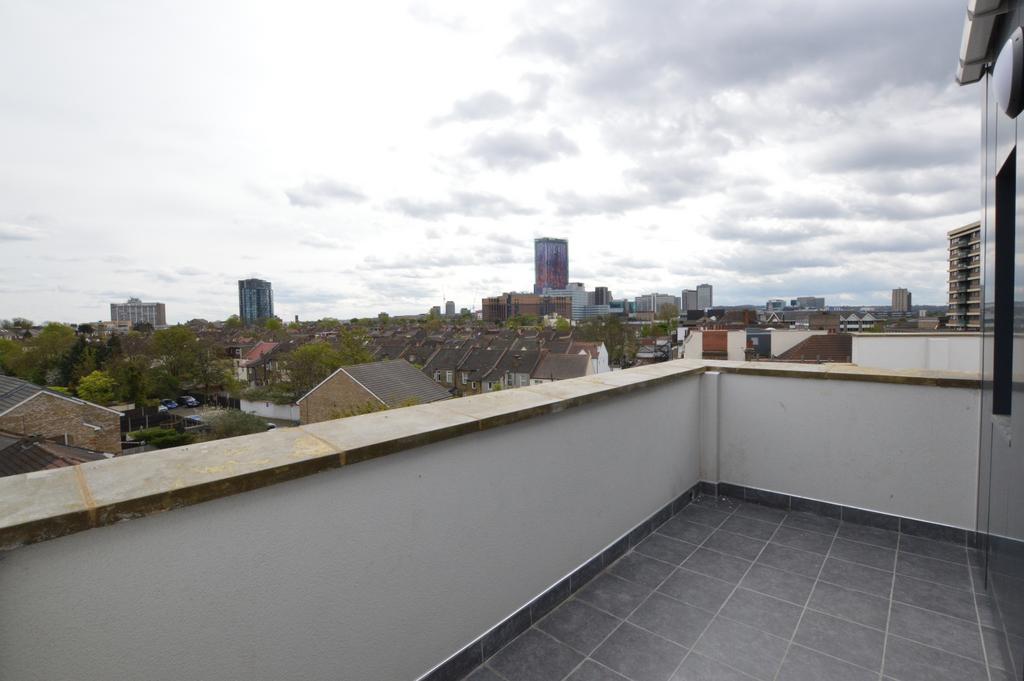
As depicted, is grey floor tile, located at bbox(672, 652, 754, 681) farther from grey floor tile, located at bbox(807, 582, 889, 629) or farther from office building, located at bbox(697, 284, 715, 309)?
office building, located at bbox(697, 284, 715, 309)

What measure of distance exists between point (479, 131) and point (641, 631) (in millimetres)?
8745

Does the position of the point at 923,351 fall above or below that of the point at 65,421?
above

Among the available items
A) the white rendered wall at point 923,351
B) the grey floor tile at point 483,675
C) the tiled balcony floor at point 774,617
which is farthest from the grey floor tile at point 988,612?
the white rendered wall at point 923,351

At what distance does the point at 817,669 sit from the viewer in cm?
193

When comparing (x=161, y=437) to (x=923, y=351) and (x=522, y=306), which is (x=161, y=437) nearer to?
(x=923, y=351)

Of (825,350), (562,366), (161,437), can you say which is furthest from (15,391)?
(825,350)

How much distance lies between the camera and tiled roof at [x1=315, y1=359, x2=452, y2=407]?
20.0m

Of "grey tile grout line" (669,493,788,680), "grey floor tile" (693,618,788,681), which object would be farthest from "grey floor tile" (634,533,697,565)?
"grey floor tile" (693,618,788,681)

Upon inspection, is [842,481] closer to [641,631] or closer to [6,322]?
[641,631]

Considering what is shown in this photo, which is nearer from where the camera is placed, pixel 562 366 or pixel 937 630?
pixel 937 630

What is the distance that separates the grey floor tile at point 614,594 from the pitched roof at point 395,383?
681 inches

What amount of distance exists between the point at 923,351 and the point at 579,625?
6.88 meters

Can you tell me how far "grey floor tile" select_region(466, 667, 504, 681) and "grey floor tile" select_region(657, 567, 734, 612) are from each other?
1.09m

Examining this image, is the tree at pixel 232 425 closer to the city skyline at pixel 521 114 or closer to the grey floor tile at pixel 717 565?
the city skyline at pixel 521 114
